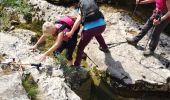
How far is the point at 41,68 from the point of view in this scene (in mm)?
6387

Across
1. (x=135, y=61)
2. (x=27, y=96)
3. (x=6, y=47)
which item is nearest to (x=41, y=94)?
(x=27, y=96)

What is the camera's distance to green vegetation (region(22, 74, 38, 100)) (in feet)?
18.8

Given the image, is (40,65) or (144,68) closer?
(40,65)

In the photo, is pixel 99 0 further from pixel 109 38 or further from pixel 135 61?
pixel 135 61

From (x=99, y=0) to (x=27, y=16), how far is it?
70.6 inches

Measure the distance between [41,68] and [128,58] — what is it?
206cm

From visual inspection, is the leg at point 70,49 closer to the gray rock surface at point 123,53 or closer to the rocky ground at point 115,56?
the rocky ground at point 115,56

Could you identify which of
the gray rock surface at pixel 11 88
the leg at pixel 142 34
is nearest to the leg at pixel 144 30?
the leg at pixel 142 34

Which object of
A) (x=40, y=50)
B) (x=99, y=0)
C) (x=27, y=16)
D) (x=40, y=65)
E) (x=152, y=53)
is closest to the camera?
(x=40, y=65)

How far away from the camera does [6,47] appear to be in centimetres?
679

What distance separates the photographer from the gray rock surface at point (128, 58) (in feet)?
24.0

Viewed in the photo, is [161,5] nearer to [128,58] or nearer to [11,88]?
[128,58]

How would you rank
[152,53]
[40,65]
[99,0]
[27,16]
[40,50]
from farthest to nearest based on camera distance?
1. [99,0]
2. [27,16]
3. [152,53]
4. [40,50]
5. [40,65]

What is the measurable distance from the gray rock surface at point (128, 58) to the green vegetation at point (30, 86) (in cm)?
185
